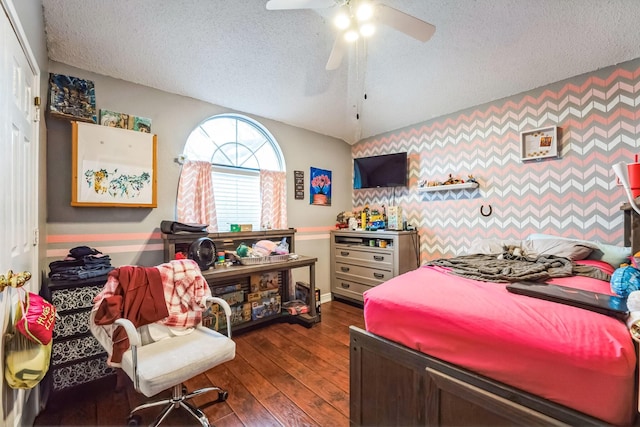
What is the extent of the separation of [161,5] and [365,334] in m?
2.57

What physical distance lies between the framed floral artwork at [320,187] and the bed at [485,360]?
239 centimetres

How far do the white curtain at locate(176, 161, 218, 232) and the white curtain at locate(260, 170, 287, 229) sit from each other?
0.63 meters

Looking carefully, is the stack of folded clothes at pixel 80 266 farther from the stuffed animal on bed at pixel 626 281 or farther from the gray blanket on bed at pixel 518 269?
the stuffed animal on bed at pixel 626 281

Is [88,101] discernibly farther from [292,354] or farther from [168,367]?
[292,354]

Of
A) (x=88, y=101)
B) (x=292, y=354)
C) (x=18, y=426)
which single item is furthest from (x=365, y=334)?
(x=88, y=101)

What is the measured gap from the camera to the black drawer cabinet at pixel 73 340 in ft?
5.74

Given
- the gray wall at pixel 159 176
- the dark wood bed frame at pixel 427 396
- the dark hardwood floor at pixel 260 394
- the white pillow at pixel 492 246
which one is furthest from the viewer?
the white pillow at pixel 492 246

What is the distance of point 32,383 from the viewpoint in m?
1.08

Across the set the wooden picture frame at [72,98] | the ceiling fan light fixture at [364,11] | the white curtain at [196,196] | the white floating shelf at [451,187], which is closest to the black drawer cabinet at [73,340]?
the white curtain at [196,196]

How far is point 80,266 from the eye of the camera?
1.91m

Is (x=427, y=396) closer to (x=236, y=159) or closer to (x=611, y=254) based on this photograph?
(x=611, y=254)

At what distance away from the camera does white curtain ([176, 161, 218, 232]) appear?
273 centimetres

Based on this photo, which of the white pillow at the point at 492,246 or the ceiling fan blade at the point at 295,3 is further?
the white pillow at the point at 492,246

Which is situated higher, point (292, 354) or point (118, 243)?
point (118, 243)
